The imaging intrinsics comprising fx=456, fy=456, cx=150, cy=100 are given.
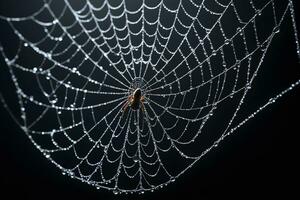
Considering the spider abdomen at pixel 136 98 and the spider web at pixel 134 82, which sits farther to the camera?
the spider abdomen at pixel 136 98

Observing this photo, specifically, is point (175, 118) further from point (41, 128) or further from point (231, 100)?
point (41, 128)

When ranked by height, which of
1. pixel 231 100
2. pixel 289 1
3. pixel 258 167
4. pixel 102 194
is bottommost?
pixel 258 167

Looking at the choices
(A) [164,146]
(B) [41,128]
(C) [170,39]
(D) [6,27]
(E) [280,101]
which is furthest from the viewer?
(E) [280,101]

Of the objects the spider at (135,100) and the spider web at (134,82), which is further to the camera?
the spider at (135,100)

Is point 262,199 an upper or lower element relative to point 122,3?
lower

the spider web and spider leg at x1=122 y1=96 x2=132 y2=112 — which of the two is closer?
the spider web

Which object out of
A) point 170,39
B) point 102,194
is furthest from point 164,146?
point 170,39

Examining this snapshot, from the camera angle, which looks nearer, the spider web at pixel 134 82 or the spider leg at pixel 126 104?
the spider web at pixel 134 82

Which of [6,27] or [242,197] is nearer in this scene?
[6,27]
